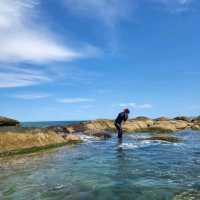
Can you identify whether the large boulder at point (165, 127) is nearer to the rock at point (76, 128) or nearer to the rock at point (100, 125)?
the rock at point (100, 125)

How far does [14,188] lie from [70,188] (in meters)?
2.05

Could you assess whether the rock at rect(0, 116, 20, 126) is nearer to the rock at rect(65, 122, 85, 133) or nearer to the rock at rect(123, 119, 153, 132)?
the rock at rect(65, 122, 85, 133)

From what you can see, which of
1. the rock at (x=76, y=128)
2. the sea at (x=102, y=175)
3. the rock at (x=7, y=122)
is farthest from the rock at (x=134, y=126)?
the sea at (x=102, y=175)

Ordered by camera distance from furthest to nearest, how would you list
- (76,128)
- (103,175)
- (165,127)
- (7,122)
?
(76,128) < (165,127) < (7,122) < (103,175)

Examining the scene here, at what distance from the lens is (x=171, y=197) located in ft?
38.0

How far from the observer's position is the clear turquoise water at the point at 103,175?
12148 millimetres

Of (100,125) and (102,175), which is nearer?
(102,175)

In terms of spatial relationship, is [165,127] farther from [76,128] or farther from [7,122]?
[7,122]

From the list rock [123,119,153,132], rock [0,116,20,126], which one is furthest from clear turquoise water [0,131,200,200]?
rock [123,119,153,132]

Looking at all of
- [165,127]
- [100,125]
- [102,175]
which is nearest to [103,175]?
[102,175]

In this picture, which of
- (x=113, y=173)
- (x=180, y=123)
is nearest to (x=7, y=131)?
(x=113, y=173)

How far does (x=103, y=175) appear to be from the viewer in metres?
15.2

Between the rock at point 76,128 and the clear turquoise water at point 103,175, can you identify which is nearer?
the clear turquoise water at point 103,175

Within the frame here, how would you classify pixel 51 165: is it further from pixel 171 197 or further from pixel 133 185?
pixel 171 197
